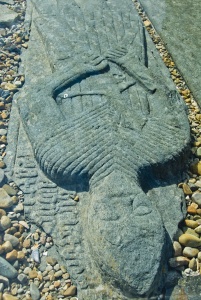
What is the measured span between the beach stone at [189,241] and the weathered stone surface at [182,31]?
5.35 ft

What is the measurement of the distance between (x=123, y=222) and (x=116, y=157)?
54cm

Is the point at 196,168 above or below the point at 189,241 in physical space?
above

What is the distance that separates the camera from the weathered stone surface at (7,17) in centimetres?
506

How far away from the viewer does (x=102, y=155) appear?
3145 mm

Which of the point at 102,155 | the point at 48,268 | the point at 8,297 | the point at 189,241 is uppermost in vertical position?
the point at 102,155

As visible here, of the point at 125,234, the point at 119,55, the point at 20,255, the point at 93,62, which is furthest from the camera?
the point at 119,55

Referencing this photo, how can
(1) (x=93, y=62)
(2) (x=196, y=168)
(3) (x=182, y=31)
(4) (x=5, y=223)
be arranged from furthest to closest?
(3) (x=182, y=31)
(1) (x=93, y=62)
(2) (x=196, y=168)
(4) (x=5, y=223)

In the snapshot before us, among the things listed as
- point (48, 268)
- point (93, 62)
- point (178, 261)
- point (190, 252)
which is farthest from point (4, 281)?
point (93, 62)

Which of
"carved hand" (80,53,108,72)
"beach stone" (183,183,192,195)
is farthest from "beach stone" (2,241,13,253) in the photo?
"carved hand" (80,53,108,72)

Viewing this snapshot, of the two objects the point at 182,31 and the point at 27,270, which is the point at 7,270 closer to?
the point at 27,270

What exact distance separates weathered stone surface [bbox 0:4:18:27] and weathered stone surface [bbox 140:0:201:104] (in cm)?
158

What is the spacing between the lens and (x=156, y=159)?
10.5 feet

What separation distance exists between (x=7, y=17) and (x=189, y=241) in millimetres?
3435

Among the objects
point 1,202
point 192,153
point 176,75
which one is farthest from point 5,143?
point 176,75
